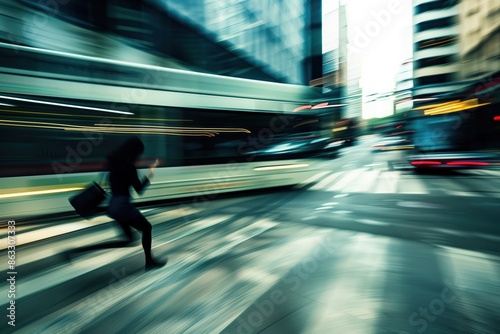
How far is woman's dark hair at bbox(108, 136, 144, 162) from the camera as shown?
11.0 feet

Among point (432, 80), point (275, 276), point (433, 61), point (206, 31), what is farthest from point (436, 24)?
point (275, 276)

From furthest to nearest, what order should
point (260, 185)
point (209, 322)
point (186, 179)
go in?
point (260, 185)
point (186, 179)
point (209, 322)

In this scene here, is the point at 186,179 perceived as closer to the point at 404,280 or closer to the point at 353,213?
the point at 353,213

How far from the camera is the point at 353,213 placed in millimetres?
6406

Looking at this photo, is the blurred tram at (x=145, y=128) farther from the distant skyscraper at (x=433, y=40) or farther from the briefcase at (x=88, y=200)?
the distant skyscraper at (x=433, y=40)

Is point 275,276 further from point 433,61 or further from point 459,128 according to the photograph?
point 433,61

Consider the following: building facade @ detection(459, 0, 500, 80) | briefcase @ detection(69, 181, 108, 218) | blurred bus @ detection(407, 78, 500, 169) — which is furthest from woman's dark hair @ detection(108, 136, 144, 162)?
building facade @ detection(459, 0, 500, 80)

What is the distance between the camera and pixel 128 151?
336 centimetres

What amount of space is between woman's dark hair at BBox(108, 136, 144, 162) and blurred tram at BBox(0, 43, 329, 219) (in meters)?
2.70

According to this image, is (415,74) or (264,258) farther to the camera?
(415,74)

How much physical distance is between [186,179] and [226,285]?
4.26 metres

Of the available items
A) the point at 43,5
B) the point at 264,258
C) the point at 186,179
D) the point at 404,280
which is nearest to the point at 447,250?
the point at 404,280

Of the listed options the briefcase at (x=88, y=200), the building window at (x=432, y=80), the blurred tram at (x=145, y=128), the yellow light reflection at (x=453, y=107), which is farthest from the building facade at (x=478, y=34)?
the briefcase at (x=88, y=200)

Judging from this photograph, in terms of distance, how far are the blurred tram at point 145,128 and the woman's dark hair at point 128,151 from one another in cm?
270
